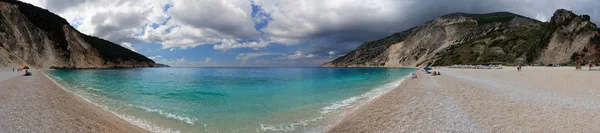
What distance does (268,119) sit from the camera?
11211 mm

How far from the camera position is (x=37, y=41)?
295ft

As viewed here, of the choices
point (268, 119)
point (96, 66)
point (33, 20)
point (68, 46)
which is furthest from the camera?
point (96, 66)

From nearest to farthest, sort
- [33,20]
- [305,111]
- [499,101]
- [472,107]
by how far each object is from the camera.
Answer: [472,107] → [499,101] → [305,111] → [33,20]

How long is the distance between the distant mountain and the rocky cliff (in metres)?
132

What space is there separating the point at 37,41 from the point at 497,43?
559 feet

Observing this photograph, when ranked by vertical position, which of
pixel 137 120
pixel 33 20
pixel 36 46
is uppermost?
pixel 33 20

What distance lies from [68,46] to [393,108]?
135338 millimetres

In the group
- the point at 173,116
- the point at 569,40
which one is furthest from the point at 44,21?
the point at 569,40

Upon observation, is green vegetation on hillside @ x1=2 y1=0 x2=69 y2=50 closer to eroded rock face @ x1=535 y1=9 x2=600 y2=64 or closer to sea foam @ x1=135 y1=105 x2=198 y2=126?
sea foam @ x1=135 y1=105 x2=198 y2=126

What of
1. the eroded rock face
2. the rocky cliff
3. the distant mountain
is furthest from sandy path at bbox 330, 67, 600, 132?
the rocky cliff

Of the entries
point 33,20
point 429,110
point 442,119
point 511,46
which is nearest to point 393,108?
point 429,110

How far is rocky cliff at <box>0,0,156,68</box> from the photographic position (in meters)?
78.7

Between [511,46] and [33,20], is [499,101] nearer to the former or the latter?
[511,46]

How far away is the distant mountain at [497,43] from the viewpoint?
63.3 meters
